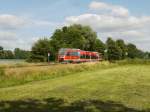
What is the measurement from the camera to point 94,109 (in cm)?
1073

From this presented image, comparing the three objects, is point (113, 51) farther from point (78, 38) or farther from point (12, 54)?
point (12, 54)

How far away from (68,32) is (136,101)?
9879cm

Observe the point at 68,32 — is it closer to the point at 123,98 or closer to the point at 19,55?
the point at 19,55

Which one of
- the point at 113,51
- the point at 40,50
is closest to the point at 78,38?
the point at 113,51

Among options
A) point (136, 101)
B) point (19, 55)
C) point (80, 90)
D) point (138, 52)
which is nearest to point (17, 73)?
point (80, 90)

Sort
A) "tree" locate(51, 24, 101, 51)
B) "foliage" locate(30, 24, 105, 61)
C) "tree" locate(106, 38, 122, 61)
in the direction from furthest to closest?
"tree" locate(106, 38, 122, 61)
"tree" locate(51, 24, 101, 51)
"foliage" locate(30, 24, 105, 61)

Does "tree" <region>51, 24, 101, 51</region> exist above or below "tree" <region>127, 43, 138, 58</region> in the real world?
above

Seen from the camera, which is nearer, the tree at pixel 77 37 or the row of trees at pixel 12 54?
the tree at pixel 77 37

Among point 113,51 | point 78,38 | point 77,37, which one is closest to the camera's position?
point 78,38

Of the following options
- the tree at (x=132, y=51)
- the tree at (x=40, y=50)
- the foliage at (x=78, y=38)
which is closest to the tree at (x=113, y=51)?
the foliage at (x=78, y=38)

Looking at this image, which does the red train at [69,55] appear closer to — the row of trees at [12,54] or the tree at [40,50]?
the tree at [40,50]

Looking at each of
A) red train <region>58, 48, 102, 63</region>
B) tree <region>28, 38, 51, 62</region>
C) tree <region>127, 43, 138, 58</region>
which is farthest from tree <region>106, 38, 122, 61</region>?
red train <region>58, 48, 102, 63</region>

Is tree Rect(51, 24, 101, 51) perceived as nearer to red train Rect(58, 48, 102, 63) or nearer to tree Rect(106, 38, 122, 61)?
tree Rect(106, 38, 122, 61)

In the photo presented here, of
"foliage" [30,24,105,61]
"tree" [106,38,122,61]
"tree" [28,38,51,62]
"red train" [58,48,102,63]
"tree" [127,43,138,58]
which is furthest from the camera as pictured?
"tree" [127,43,138,58]
